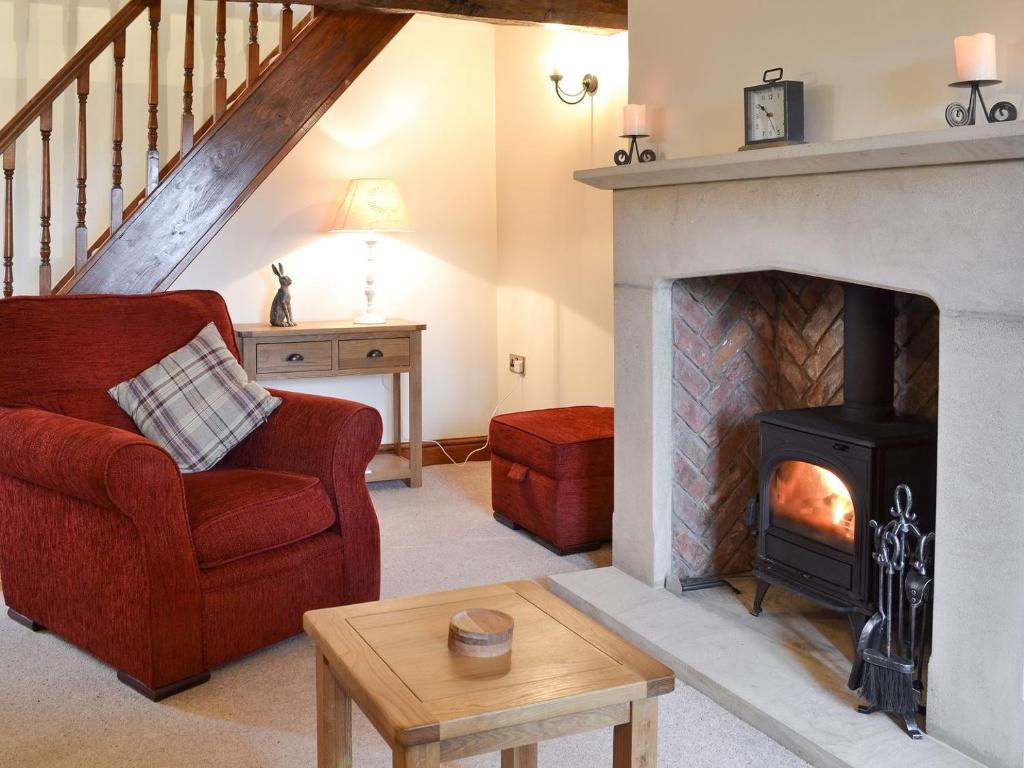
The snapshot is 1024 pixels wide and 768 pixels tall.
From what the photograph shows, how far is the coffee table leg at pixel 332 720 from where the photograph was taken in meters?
2.04

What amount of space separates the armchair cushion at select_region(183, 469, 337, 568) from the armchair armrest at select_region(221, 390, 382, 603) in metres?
0.05

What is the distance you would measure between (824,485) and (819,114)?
914 millimetres

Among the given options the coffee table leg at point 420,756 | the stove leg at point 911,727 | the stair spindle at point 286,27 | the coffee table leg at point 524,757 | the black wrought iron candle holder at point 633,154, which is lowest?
the stove leg at point 911,727

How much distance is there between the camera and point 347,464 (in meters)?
3.07

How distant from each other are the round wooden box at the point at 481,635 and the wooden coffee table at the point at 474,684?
23mm

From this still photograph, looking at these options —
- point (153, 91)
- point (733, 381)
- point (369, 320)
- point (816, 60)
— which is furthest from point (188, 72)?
point (816, 60)

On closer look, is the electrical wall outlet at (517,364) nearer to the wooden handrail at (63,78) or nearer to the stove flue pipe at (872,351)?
the wooden handrail at (63,78)

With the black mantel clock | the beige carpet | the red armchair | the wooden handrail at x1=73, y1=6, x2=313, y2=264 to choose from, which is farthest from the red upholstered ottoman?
the wooden handrail at x1=73, y1=6, x2=313, y2=264

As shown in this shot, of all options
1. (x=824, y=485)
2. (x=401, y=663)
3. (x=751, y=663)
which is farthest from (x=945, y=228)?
(x=401, y=663)

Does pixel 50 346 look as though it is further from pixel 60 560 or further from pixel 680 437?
pixel 680 437

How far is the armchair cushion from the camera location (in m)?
2.76

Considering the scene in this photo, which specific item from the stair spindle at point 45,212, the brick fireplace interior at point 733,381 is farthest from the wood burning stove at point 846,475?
the stair spindle at point 45,212

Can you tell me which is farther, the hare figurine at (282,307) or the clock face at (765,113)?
the hare figurine at (282,307)

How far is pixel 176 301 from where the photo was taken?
138 inches
